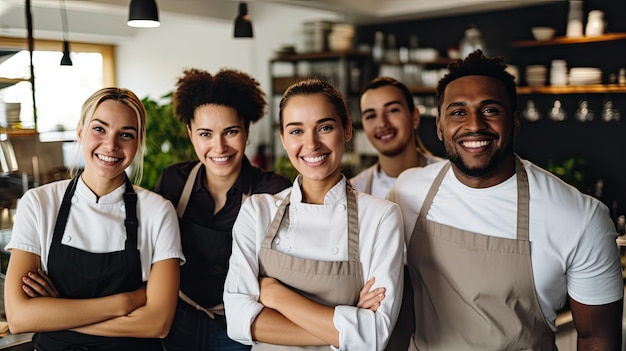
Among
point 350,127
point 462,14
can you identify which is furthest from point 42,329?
point 462,14

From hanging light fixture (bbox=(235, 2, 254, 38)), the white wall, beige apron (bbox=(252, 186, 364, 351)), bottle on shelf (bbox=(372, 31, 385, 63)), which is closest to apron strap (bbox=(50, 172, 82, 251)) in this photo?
beige apron (bbox=(252, 186, 364, 351))

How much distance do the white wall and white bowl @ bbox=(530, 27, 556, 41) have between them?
2024 mm

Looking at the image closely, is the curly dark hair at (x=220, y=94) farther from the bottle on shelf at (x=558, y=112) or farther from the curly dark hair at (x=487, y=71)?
the bottle on shelf at (x=558, y=112)

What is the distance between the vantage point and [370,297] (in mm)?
1638

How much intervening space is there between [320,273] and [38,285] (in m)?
0.83

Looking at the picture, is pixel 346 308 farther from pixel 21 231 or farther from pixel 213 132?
pixel 21 231

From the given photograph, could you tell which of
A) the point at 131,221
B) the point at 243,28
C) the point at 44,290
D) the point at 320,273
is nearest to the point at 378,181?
the point at 320,273

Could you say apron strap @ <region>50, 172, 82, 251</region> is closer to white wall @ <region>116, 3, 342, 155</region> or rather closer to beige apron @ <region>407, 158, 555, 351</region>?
beige apron @ <region>407, 158, 555, 351</region>

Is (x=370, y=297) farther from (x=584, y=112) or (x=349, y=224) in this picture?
(x=584, y=112)

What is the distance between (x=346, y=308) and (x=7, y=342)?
4.29 ft

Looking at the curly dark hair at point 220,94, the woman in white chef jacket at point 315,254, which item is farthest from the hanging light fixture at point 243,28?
the woman in white chef jacket at point 315,254

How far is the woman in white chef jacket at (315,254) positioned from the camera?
1629mm

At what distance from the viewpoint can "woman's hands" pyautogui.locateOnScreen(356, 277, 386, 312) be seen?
5.32 feet

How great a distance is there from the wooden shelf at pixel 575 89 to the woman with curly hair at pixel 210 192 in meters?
3.79
